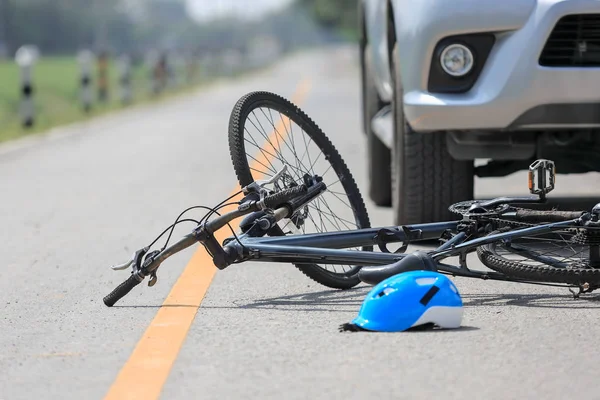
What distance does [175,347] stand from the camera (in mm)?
4543

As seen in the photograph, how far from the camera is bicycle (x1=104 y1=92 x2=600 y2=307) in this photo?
5121mm

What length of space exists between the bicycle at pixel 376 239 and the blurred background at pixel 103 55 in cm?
1199

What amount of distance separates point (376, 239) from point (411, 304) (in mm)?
813

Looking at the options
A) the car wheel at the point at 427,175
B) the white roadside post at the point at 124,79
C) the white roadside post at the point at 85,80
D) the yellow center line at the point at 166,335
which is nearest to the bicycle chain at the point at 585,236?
the yellow center line at the point at 166,335

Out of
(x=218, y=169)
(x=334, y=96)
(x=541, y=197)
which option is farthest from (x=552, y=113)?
(x=334, y=96)

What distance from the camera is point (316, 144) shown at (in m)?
6.23

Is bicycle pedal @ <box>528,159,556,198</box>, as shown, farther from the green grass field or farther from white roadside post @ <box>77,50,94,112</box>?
white roadside post @ <box>77,50,94,112</box>

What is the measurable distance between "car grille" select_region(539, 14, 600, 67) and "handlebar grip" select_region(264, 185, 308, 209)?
1.31 meters

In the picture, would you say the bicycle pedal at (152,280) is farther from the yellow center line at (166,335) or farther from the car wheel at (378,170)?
the car wheel at (378,170)

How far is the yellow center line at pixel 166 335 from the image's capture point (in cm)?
401

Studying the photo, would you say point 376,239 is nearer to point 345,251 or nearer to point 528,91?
point 345,251

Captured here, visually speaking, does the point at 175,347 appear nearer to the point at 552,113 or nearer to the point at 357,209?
the point at 357,209

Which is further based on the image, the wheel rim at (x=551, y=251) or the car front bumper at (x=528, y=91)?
the car front bumper at (x=528, y=91)

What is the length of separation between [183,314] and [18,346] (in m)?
0.72
